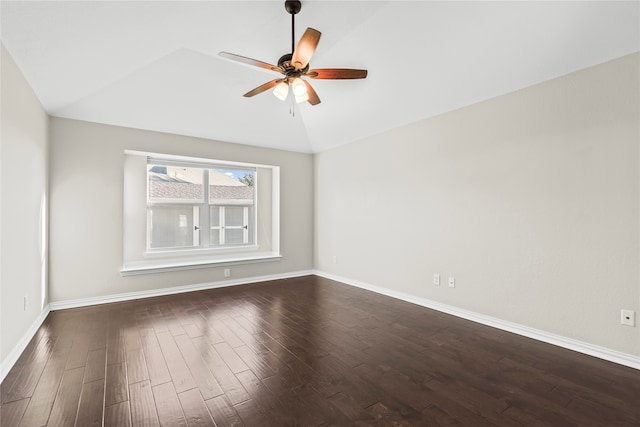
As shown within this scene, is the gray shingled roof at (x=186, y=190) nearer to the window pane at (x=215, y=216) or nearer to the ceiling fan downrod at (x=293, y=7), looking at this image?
the window pane at (x=215, y=216)

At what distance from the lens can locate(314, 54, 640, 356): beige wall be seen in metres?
2.33

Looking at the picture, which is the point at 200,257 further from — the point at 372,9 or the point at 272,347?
the point at 372,9

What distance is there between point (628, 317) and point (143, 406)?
11.4 ft

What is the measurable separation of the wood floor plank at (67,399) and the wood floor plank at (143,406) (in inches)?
11.4

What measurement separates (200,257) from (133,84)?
8.54ft

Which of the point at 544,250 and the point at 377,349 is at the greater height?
the point at 544,250

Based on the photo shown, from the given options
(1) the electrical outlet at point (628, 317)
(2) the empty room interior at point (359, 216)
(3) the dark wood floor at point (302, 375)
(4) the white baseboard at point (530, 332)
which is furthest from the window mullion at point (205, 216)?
(1) the electrical outlet at point (628, 317)

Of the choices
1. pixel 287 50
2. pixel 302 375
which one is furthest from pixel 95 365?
pixel 287 50

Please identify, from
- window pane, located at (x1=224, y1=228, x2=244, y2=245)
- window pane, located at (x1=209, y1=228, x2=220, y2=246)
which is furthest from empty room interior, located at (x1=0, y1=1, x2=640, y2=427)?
window pane, located at (x1=224, y1=228, x2=244, y2=245)

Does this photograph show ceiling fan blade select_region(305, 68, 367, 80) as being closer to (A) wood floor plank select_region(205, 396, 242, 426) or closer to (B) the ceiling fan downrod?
(B) the ceiling fan downrod

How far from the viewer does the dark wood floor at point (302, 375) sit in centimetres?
170

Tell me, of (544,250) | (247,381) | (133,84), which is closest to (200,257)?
(133,84)

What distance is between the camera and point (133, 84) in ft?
11.1

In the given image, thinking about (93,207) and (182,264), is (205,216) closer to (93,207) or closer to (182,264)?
(182,264)
